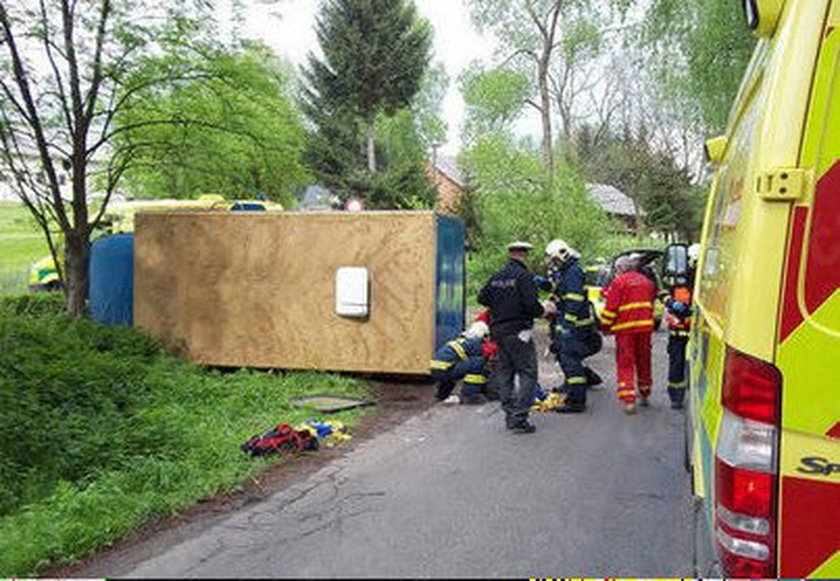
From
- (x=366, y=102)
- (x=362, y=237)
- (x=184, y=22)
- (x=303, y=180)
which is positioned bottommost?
(x=362, y=237)

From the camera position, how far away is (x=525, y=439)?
7.45 meters

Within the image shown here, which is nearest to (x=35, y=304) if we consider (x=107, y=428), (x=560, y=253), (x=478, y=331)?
(x=107, y=428)

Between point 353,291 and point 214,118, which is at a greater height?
point 214,118

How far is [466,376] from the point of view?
30.8 feet

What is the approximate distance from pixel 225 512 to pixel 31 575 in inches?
48.3

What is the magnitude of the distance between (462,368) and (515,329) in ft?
5.60

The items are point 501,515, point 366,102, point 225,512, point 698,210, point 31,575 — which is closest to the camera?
point 31,575

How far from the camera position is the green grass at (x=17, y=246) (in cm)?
1395

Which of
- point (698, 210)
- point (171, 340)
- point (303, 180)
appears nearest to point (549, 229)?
point (303, 180)

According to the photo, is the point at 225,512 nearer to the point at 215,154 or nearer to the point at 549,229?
the point at 215,154

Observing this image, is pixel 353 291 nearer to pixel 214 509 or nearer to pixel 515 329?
pixel 515 329

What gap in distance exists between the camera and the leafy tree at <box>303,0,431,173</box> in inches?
1316

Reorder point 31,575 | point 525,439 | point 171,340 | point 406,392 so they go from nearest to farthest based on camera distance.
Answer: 1. point 31,575
2. point 525,439
3. point 406,392
4. point 171,340

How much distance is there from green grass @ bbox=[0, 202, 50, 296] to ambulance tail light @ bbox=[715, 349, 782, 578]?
1225 centimetres
